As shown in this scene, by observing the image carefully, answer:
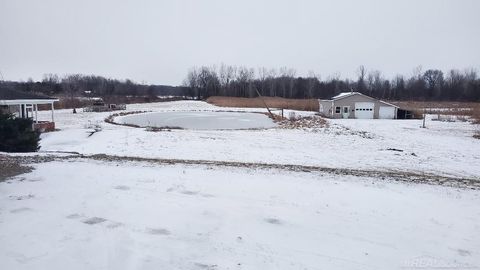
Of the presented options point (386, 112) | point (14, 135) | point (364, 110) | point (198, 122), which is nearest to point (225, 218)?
point (14, 135)

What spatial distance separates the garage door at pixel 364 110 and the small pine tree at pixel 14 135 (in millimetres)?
39489

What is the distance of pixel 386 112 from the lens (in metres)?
47.4

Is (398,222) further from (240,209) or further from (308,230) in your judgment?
(240,209)

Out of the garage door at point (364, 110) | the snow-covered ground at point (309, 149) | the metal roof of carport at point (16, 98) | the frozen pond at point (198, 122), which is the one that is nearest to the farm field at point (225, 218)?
the snow-covered ground at point (309, 149)

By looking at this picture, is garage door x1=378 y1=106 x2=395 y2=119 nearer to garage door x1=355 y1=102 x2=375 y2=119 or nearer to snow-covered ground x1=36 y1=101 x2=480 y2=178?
garage door x1=355 y1=102 x2=375 y2=119

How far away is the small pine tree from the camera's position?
1369 cm

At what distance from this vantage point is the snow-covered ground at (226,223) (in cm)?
462

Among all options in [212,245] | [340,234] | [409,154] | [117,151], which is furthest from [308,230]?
[409,154]

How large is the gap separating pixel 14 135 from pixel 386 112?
142 feet

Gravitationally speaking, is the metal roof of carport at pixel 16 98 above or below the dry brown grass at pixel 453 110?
above

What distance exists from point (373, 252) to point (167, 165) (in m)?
6.61

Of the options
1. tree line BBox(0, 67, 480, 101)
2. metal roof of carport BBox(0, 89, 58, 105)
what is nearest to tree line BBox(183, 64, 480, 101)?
tree line BBox(0, 67, 480, 101)

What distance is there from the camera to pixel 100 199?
21.9 ft

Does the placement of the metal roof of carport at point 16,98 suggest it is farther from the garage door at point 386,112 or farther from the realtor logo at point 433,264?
the garage door at point 386,112
